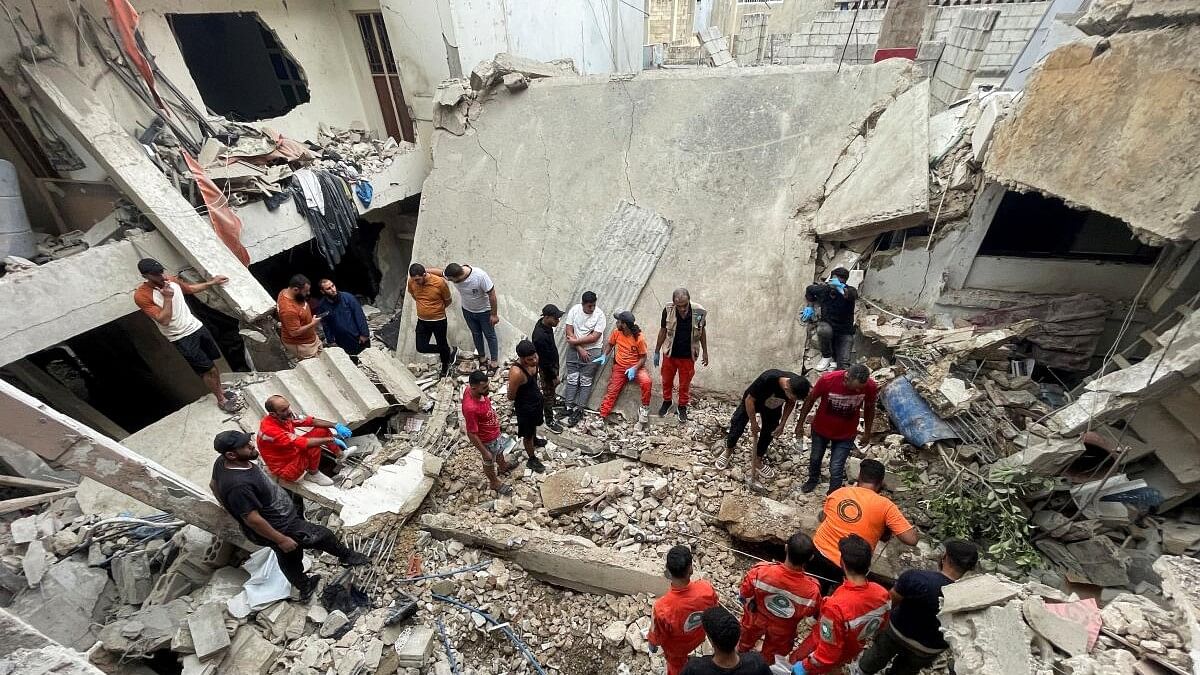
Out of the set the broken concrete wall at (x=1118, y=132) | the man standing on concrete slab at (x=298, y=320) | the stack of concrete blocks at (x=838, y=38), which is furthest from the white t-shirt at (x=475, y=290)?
the stack of concrete blocks at (x=838, y=38)

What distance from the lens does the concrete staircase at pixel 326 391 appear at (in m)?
5.19

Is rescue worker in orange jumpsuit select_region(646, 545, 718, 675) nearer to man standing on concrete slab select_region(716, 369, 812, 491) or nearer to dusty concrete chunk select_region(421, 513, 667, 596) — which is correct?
dusty concrete chunk select_region(421, 513, 667, 596)

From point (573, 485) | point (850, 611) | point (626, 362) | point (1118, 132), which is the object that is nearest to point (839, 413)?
point (850, 611)

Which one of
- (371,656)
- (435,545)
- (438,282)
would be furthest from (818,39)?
(371,656)

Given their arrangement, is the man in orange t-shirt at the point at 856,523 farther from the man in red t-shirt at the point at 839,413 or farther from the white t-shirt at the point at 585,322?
the white t-shirt at the point at 585,322

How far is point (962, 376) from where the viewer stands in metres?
5.03

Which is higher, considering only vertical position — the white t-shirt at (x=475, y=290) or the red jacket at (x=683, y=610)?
the white t-shirt at (x=475, y=290)

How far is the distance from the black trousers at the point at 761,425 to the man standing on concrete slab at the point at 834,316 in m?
1.30

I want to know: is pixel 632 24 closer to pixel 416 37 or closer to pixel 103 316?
pixel 416 37

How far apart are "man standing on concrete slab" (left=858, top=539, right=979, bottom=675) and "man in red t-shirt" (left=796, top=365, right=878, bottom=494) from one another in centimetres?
145

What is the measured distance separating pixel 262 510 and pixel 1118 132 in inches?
271

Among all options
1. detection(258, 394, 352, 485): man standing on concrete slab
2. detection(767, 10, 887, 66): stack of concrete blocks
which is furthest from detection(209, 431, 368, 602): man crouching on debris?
detection(767, 10, 887, 66): stack of concrete blocks

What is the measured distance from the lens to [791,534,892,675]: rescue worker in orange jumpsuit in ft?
9.21

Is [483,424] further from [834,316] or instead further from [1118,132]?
[1118,132]
